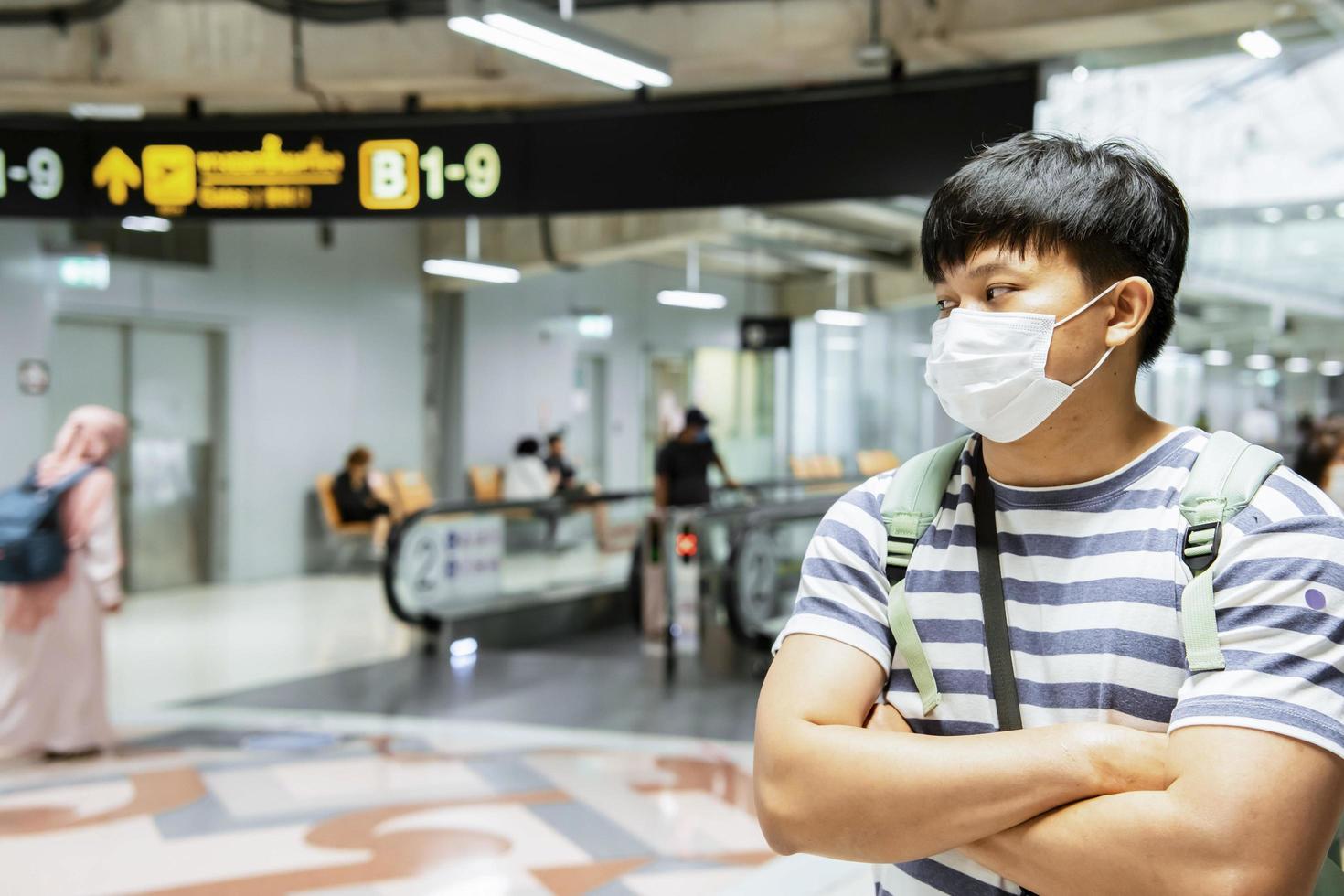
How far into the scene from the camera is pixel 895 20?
5.71 meters

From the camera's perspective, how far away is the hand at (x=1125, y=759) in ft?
3.49

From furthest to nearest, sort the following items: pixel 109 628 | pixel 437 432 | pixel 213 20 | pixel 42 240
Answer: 1. pixel 437 432
2. pixel 42 240
3. pixel 109 628
4. pixel 213 20

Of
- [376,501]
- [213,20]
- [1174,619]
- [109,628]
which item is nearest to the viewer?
[1174,619]

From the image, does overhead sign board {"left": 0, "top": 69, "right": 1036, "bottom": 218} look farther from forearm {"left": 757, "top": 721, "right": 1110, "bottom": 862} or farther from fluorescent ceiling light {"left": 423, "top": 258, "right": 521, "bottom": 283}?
fluorescent ceiling light {"left": 423, "top": 258, "right": 521, "bottom": 283}

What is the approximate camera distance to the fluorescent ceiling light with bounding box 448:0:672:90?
179 inches

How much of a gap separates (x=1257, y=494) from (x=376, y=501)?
1269cm

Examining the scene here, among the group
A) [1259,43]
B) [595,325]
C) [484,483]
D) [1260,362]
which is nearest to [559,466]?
[484,483]

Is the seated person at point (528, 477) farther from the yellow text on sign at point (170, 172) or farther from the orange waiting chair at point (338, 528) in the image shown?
the yellow text on sign at point (170, 172)

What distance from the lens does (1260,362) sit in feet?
27.5

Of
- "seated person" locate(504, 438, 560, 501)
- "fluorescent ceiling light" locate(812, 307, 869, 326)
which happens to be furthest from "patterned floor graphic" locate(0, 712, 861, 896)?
"fluorescent ceiling light" locate(812, 307, 869, 326)

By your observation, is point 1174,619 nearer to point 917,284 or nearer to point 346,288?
point 346,288

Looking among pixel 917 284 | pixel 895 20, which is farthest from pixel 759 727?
pixel 917 284

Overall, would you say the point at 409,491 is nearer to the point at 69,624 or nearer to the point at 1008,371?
the point at 69,624

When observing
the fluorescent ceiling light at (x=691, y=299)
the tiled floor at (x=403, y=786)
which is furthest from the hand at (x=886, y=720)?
the fluorescent ceiling light at (x=691, y=299)
